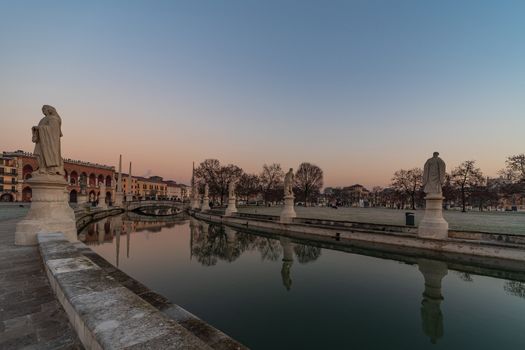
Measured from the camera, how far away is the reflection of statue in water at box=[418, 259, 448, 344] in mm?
5531

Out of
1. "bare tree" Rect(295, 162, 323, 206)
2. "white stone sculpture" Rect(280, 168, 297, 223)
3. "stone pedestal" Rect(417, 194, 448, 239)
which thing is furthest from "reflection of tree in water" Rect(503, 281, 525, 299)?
"bare tree" Rect(295, 162, 323, 206)

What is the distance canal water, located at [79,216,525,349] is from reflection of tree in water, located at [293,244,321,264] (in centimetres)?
5

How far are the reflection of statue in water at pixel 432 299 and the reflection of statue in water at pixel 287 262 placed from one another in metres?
3.70

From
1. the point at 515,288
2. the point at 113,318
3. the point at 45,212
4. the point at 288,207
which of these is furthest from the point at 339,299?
the point at 288,207

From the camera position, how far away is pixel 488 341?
498cm

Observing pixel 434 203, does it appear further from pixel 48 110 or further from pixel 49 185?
pixel 48 110

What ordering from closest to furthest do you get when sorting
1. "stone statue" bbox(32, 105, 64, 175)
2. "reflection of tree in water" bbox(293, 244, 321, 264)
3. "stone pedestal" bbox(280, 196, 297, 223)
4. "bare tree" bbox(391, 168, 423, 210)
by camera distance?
"stone statue" bbox(32, 105, 64, 175) → "reflection of tree in water" bbox(293, 244, 321, 264) → "stone pedestal" bbox(280, 196, 297, 223) → "bare tree" bbox(391, 168, 423, 210)

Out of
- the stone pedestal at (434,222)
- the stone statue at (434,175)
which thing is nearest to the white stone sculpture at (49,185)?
the stone pedestal at (434,222)

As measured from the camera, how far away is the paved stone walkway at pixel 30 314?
2541 millimetres

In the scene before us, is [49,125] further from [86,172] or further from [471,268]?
[86,172]

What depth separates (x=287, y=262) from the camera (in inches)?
460

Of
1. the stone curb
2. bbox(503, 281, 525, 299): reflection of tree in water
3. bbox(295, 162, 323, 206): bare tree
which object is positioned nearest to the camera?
the stone curb

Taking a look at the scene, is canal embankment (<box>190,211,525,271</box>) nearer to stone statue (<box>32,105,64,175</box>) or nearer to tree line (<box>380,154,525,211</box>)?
stone statue (<box>32,105,64,175</box>)

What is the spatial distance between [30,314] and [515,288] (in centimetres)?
1156
